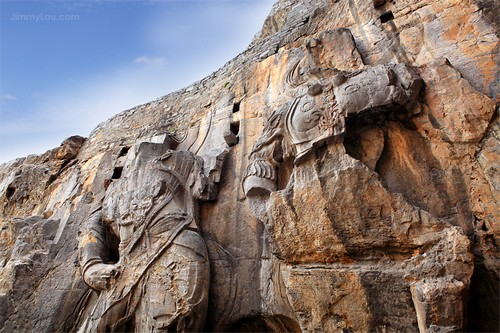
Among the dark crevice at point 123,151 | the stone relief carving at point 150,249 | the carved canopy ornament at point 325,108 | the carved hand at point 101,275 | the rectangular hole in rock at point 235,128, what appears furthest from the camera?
the dark crevice at point 123,151

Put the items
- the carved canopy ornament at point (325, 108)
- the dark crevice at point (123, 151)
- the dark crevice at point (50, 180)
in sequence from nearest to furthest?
the carved canopy ornament at point (325, 108), the dark crevice at point (123, 151), the dark crevice at point (50, 180)

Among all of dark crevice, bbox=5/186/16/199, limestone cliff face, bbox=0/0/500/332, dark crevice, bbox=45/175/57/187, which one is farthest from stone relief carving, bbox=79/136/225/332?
dark crevice, bbox=5/186/16/199

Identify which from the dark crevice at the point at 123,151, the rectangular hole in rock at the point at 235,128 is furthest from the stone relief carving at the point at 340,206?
the dark crevice at the point at 123,151

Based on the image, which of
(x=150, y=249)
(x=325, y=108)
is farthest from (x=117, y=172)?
(x=325, y=108)

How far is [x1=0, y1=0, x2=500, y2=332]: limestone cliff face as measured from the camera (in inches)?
103

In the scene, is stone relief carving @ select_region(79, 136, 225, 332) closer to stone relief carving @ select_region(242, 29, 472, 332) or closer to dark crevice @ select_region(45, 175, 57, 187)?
stone relief carving @ select_region(242, 29, 472, 332)

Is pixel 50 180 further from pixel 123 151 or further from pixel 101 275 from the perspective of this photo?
pixel 101 275

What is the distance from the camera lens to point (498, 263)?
2.51 metres

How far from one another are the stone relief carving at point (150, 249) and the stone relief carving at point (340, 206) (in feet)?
2.85

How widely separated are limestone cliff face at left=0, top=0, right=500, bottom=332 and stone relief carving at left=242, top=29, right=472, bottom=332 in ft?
0.04

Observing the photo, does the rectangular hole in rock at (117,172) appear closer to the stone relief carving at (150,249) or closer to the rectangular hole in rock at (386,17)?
the stone relief carving at (150,249)

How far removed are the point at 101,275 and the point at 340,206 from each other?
2800 millimetres

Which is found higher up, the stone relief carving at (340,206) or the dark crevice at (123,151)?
the dark crevice at (123,151)

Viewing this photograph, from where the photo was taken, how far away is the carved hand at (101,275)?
388 centimetres
